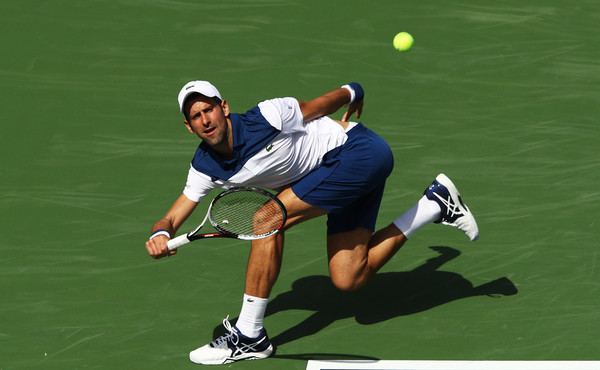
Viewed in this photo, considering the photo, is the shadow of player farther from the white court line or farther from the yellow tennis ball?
A: the yellow tennis ball

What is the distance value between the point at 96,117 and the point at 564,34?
494cm

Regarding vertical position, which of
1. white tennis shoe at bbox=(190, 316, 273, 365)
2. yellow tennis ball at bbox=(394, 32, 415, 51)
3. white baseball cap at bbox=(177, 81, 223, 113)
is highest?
white baseball cap at bbox=(177, 81, 223, 113)

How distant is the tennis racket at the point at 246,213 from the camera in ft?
21.8

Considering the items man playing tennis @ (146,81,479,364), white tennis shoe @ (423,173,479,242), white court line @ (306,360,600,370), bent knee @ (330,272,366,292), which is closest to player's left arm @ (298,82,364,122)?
man playing tennis @ (146,81,479,364)

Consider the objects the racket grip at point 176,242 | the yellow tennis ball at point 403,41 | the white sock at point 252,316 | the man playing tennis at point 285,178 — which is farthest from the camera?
the yellow tennis ball at point 403,41

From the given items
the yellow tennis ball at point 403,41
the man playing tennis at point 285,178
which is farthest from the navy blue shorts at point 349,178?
the yellow tennis ball at point 403,41

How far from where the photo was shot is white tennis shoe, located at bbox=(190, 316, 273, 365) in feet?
21.9

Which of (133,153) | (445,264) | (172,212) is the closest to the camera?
(172,212)

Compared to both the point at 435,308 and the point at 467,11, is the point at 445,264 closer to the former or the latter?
the point at 435,308

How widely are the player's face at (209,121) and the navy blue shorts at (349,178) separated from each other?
25.0 inches

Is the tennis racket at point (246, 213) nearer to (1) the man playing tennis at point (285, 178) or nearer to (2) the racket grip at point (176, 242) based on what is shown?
(1) the man playing tennis at point (285, 178)

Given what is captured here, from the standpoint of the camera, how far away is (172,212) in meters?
6.84

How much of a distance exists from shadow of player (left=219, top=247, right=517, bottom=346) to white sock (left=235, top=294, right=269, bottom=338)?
30cm

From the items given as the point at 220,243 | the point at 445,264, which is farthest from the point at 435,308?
the point at 220,243
